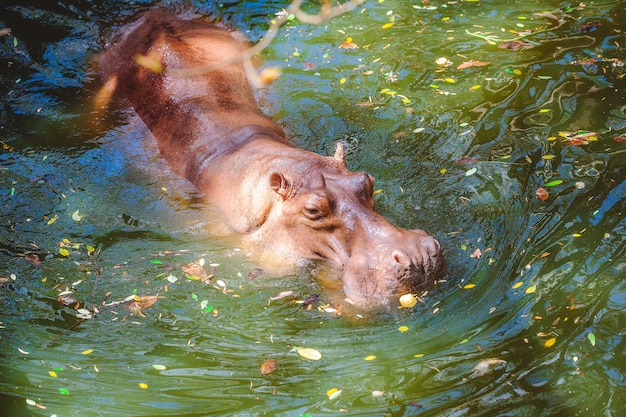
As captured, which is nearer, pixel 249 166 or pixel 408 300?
pixel 408 300

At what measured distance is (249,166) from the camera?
321 inches

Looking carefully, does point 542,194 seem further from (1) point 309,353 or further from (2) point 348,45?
(2) point 348,45

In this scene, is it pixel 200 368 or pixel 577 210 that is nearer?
pixel 200 368

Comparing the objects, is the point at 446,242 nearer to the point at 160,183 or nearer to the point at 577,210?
the point at 577,210

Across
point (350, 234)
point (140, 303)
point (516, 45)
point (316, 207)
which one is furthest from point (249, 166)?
point (516, 45)

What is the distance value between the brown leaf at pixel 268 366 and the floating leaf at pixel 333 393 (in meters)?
0.53

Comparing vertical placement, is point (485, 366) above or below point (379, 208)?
above

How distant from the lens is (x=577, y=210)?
741 cm

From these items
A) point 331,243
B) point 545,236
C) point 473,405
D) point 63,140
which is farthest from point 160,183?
point 473,405

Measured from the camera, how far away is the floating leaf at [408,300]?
644 centimetres

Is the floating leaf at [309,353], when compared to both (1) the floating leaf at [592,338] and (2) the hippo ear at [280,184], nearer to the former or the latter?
(2) the hippo ear at [280,184]

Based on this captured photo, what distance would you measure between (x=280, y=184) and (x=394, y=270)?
149 centimetres

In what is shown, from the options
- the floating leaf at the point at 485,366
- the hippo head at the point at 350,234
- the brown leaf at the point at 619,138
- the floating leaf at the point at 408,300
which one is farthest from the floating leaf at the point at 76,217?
the brown leaf at the point at 619,138

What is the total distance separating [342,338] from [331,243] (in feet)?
3.36
